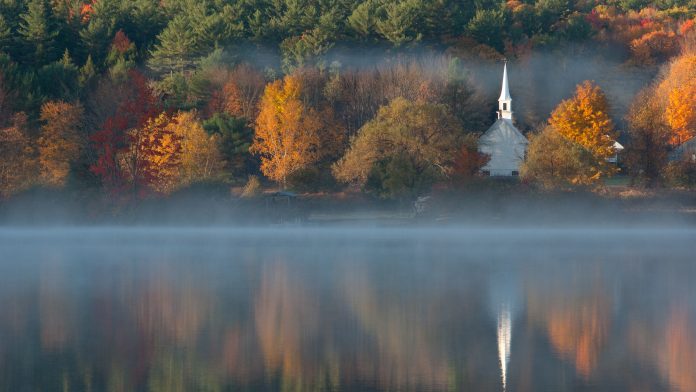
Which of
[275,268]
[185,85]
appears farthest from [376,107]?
[275,268]

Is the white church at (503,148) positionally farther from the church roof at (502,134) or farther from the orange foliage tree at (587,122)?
the orange foliage tree at (587,122)

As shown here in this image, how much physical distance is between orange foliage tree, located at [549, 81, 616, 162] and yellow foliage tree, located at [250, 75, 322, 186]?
18.6 metres

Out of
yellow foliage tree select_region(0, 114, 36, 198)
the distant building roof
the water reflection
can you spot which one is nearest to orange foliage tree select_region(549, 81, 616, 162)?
the distant building roof

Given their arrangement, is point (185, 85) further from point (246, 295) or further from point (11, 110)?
point (246, 295)

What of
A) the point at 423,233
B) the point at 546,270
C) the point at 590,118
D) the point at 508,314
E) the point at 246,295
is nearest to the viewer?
the point at 508,314

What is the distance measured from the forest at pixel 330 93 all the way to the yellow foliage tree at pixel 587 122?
0.15 meters

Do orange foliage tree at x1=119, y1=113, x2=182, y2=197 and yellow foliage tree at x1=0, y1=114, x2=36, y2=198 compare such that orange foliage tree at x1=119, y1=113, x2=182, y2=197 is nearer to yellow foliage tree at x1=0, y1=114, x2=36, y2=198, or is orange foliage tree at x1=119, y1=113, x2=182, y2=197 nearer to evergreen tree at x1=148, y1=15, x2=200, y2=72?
yellow foliage tree at x1=0, y1=114, x2=36, y2=198

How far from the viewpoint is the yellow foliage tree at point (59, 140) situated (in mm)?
70750

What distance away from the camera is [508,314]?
31203 millimetres

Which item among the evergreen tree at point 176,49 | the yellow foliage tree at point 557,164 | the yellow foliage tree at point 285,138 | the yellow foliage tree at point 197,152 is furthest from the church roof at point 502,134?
the evergreen tree at point 176,49

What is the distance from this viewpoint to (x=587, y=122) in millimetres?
84812

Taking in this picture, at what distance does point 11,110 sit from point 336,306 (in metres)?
49.6

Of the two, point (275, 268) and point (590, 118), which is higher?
point (590, 118)

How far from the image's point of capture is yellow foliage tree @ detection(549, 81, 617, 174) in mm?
83625
